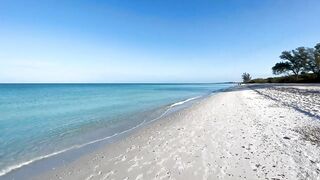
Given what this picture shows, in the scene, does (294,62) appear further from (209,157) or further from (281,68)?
(209,157)

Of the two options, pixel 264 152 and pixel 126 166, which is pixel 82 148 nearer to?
pixel 126 166

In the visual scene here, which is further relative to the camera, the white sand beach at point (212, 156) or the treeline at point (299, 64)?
the treeline at point (299, 64)

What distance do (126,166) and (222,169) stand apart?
8.61ft

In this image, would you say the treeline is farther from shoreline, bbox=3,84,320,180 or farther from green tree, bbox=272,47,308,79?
shoreline, bbox=3,84,320,180

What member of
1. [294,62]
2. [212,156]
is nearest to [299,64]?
Answer: [294,62]

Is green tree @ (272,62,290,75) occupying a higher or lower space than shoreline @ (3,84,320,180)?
higher

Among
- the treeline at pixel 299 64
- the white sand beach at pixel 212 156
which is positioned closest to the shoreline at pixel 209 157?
the white sand beach at pixel 212 156

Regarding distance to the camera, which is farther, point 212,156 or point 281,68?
point 281,68

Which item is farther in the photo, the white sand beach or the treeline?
the treeline

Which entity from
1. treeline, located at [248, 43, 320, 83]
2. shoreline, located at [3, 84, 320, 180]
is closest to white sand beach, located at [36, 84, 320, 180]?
shoreline, located at [3, 84, 320, 180]

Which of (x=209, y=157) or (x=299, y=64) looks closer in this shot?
(x=209, y=157)

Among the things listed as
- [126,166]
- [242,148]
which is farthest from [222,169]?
[126,166]

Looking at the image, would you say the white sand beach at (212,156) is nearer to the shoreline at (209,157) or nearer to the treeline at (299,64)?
the shoreline at (209,157)

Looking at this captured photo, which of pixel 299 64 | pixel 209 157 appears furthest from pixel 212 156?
pixel 299 64
